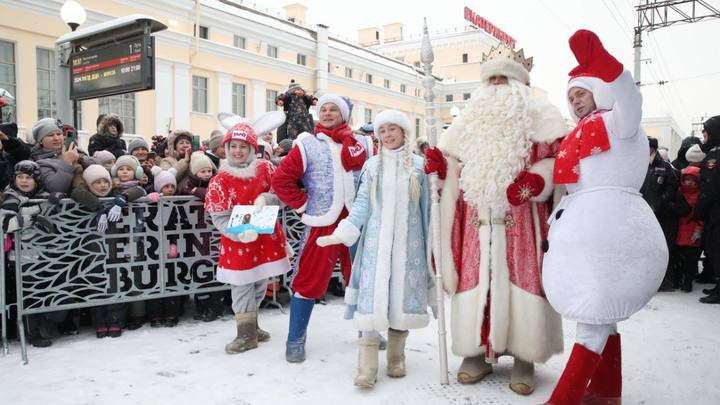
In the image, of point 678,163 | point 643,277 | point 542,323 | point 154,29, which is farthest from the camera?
point 678,163

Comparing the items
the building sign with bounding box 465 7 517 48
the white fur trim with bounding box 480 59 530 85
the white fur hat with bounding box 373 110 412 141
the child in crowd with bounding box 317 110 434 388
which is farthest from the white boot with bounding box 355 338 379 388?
the building sign with bounding box 465 7 517 48

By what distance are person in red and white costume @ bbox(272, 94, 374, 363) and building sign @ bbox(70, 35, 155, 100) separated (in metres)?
3.72

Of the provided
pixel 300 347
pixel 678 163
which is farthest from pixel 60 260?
pixel 678 163

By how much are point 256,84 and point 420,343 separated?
20.7m

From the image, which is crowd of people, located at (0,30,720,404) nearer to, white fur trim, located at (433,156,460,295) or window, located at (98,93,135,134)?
white fur trim, located at (433,156,460,295)

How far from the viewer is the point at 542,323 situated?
115 inches

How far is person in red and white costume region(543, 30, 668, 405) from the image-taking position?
250 cm

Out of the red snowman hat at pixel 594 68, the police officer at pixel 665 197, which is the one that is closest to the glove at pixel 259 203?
the red snowman hat at pixel 594 68

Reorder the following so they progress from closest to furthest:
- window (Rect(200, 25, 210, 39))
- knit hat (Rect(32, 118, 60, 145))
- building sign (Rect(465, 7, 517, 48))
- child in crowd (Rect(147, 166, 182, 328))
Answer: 1. knit hat (Rect(32, 118, 60, 145))
2. child in crowd (Rect(147, 166, 182, 328))
3. window (Rect(200, 25, 210, 39))
4. building sign (Rect(465, 7, 517, 48))

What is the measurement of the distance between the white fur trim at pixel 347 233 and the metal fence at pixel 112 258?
1.88 m

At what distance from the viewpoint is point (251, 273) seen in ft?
12.6

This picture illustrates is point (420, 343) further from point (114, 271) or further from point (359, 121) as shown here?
point (359, 121)

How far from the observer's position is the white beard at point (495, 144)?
2955 millimetres

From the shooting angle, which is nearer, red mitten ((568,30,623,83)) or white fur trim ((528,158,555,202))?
red mitten ((568,30,623,83))
